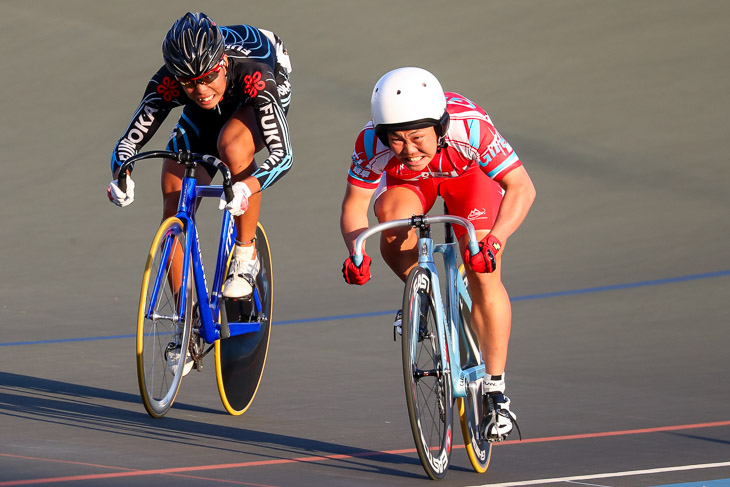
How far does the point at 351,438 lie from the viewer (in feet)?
14.2

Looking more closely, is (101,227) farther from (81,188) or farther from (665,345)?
(665,345)

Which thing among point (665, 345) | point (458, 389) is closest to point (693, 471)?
point (458, 389)

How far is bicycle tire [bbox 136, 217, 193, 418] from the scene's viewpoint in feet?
14.2

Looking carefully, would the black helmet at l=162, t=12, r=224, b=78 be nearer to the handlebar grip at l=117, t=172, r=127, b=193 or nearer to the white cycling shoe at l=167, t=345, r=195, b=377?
→ the handlebar grip at l=117, t=172, r=127, b=193

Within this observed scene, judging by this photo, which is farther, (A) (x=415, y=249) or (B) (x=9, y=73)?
(B) (x=9, y=73)

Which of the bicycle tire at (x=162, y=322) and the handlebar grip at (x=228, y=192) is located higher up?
the handlebar grip at (x=228, y=192)

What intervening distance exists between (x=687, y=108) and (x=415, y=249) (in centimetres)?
805

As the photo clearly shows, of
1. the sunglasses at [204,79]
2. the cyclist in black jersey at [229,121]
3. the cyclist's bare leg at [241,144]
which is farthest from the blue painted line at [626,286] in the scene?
the sunglasses at [204,79]

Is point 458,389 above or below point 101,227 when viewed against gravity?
below

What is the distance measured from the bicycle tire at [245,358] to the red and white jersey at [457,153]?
1020mm

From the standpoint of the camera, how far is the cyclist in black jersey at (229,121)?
4.52 metres

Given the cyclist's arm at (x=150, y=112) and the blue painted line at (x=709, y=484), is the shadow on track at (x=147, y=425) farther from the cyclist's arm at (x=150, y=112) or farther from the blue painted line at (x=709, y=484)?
the cyclist's arm at (x=150, y=112)

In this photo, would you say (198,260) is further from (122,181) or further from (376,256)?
(376,256)

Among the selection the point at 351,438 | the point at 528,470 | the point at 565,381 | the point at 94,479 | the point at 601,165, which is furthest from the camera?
the point at 601,165
